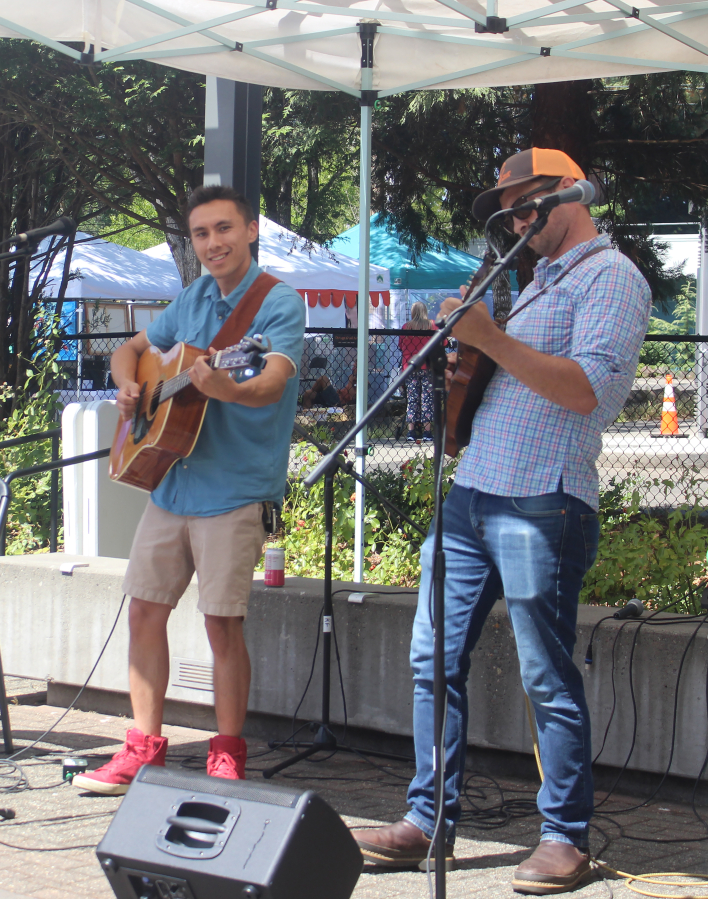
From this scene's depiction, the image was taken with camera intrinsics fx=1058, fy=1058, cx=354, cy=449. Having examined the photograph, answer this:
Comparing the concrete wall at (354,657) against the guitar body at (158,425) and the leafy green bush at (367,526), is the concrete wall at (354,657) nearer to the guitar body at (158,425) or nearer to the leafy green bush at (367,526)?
the guitar body at (158,425)

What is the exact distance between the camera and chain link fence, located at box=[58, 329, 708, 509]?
8.26 m

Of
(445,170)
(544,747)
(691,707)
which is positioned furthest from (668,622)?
(445,170)

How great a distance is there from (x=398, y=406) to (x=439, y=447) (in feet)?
20.9

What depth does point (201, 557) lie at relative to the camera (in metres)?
3.64

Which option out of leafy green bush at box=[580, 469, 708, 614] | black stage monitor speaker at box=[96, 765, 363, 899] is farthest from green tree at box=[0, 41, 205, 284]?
black stage monitor speaker at box=[96, 765, 363, 899]

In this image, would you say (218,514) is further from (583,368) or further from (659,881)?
(659,881)

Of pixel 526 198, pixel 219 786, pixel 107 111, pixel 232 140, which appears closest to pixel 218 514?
pixel 219 786

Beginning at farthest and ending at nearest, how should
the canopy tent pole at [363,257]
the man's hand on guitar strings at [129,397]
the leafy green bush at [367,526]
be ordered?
1. the leafy green bush at [367,526]
2. the canopy tent pole at [363,257]
3. the man's hand on guitar strings at [129,397]

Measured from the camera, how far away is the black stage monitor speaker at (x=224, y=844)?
2.27 metres

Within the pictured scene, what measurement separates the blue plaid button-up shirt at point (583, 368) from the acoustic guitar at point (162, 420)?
0.91 metres

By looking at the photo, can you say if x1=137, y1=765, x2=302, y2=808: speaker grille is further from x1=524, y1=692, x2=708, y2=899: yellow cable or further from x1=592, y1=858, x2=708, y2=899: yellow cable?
x1=592, y1=858, x2=708, y2=899: yellow cable

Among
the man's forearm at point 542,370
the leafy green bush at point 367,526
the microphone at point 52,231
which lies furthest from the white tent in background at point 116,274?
the man's forearm at point 542,370

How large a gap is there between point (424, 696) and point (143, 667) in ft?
3.90

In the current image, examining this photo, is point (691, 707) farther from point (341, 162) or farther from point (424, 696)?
point (341, 162)
